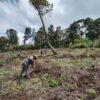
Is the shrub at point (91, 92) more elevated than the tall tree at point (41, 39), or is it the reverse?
the tall tree at point (41, 39)

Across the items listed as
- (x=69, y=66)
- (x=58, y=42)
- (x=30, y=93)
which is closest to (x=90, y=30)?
(x=58, y=42)

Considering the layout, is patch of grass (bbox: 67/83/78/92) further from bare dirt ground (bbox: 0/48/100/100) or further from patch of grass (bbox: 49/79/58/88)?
patch of grass (bbox: 49/79/58/88)

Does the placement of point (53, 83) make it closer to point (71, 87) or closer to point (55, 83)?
point (55, 83)

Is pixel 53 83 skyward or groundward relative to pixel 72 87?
skyward

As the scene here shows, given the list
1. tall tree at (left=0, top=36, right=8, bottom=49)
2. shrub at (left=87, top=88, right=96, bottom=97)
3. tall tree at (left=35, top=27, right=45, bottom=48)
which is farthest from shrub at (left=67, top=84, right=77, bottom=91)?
tall tree at (left=0, top=36, right=8, bottom=49)

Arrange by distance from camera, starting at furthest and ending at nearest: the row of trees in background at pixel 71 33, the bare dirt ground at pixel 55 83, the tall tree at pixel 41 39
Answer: the row of trees in background at pixel 71 33, the tall tree at pixel 41 39, the bare dirt ground at pixel 55 83

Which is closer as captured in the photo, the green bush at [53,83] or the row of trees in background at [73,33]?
the green bush at [53,83]

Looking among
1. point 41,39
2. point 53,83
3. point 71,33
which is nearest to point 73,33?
point 71,33

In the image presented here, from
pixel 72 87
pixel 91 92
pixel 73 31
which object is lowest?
pixel 91 92

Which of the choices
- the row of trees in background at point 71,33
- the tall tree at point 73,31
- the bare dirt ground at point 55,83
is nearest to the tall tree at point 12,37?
the row of trees in background at point 71,33

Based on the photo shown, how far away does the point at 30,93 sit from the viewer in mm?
18141

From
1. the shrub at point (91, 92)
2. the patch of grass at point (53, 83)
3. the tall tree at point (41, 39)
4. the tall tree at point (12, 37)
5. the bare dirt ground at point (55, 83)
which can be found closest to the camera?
the shrub at point (91, 92)

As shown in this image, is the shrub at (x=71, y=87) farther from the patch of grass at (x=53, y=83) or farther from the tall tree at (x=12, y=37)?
the tall tree at (x=12, y=37)

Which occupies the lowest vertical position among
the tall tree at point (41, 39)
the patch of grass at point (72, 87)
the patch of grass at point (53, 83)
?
the patch of grass at point (72, 87)
